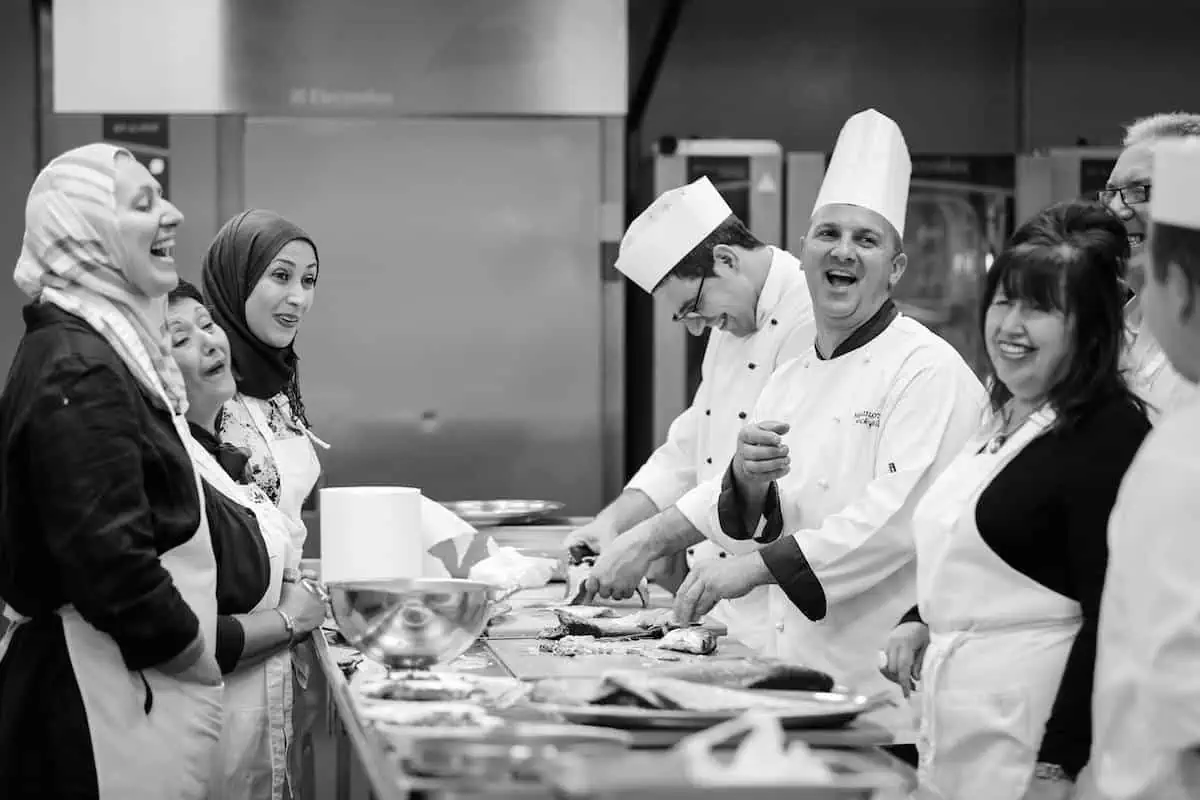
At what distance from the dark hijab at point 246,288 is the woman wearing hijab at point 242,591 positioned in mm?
289

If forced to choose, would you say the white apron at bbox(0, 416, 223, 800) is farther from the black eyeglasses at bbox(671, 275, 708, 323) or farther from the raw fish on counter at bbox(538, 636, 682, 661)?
the black eyeglasses at bbox(671, 275, 708, 323)

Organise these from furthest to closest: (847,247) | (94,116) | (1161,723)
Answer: (94,116) < (847,247) < (1161,723)

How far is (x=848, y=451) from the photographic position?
109 inches

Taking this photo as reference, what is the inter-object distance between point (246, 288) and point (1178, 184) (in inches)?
76.8

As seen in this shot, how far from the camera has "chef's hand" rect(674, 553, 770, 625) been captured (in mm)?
2559

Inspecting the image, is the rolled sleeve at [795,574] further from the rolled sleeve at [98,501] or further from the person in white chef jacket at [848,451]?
the rolled sleeve at [98,501]

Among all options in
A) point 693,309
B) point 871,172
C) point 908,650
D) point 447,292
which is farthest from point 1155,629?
point 447,292

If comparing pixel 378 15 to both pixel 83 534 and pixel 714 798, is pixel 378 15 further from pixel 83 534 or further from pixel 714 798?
pixel 714 798

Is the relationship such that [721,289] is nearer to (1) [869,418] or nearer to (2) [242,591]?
(1) [869,418]

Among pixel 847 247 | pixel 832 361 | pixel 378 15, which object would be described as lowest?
pixel 832 361

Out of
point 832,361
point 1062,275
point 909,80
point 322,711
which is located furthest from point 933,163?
point 1062,275

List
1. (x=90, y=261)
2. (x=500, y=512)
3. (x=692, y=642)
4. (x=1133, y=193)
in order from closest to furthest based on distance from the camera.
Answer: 1. (x=90, y=261)
2. (x=692, y=642)
3. (x=1133, y=193)
4. (x=500, y=512)

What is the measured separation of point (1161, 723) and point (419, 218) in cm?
330

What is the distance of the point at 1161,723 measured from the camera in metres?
1.52
